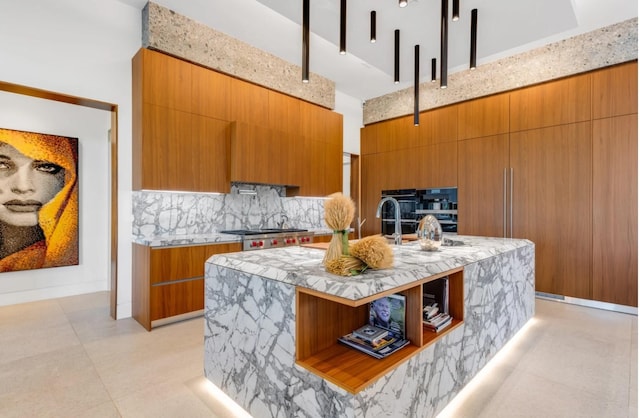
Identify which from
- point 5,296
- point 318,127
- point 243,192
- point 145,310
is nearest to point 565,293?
point 318,127

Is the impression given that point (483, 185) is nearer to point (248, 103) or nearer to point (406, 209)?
point (406, 209)

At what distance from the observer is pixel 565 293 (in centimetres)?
413

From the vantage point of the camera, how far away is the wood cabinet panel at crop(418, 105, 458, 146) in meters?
5.14

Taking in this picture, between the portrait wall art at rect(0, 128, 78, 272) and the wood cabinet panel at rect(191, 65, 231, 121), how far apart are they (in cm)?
211

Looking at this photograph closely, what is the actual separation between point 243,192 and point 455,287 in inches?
125

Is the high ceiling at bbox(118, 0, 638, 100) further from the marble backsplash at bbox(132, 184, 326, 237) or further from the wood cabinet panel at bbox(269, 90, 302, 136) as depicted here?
the marble backsplash at bbox(132, 184, 326, 237)

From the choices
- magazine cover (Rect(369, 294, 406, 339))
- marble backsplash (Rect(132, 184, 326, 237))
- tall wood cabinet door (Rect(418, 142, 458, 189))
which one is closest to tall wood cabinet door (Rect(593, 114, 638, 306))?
tall wood cabinet door (Rect(418, 142, 458, 189))

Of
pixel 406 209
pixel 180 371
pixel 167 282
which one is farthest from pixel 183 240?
pixel 406 209

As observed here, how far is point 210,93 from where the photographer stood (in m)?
3.93

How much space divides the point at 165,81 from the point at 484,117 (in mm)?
4261

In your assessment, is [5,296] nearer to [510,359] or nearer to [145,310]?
[145,310]

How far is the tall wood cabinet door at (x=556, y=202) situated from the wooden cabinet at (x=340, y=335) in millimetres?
3345

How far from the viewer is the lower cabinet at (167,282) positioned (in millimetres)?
3174

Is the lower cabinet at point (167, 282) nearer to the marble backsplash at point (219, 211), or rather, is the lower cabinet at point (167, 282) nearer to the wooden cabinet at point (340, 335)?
the marble backsplash at point (219, 211)
